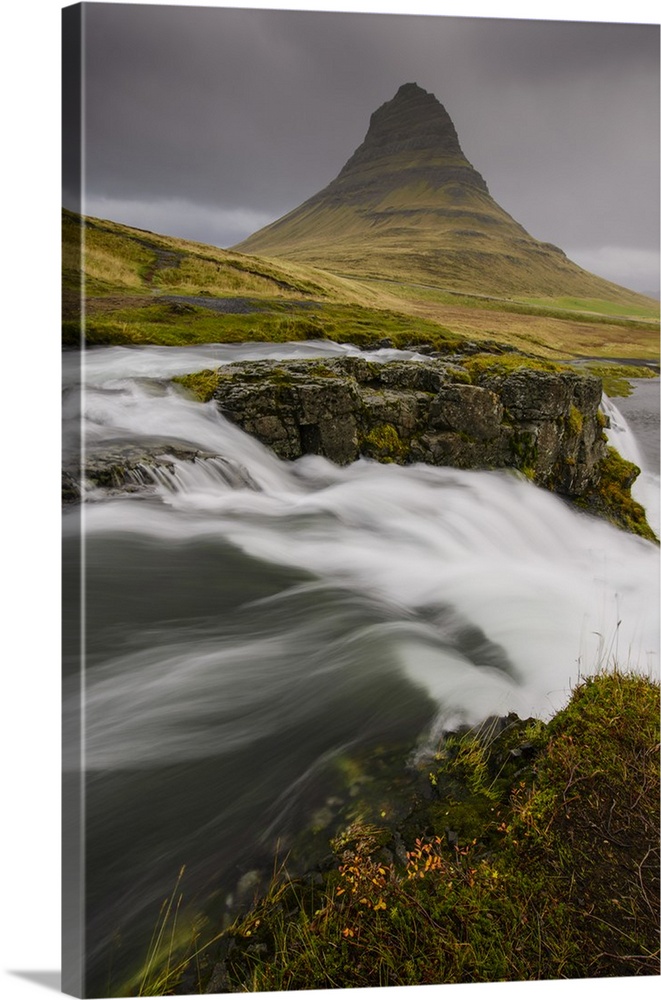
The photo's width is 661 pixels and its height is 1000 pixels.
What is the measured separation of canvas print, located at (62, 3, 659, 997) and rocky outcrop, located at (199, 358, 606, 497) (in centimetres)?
2

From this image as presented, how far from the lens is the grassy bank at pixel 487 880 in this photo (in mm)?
3154

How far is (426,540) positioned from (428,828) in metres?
1.49

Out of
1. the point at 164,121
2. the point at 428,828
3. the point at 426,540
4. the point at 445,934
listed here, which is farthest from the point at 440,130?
the point at 445,934

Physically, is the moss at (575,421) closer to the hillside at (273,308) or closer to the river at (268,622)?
the river at (268,622)

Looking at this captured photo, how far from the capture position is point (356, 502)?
3758 mm

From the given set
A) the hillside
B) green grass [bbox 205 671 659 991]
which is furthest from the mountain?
green grass [bbox 205 671 659 991]

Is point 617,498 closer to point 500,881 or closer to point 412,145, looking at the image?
point 500,881

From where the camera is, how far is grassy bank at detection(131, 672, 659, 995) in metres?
3.15

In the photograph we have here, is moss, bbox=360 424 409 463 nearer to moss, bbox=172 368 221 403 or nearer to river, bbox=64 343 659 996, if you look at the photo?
river, bbox=64 343 659 996

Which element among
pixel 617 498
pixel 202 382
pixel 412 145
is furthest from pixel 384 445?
pixel 412 145

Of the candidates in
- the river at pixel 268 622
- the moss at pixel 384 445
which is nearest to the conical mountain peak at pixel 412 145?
the river at pixel 268 622

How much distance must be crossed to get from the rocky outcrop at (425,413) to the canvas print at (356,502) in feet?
→ 0.06

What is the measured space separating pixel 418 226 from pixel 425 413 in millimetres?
1304

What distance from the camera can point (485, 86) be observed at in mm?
3707
